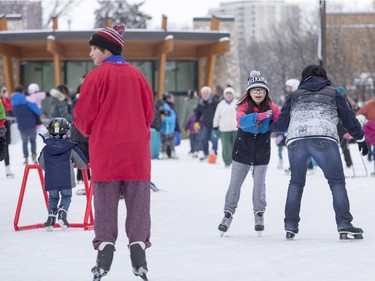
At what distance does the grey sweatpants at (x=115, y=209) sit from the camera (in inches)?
280

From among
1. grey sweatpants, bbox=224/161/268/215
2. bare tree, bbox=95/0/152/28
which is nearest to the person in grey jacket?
grey sweatpants, bbox=224/161/268/215

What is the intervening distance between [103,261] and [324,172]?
128 inches

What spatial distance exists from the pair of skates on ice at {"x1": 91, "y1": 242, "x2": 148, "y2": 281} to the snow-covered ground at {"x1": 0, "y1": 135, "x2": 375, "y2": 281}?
0.42m

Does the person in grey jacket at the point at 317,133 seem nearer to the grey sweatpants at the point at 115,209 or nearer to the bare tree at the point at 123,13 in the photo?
the grey sweatpants at the point at 115,209

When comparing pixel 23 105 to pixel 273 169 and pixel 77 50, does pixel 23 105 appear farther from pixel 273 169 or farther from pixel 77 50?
pixel 77 50

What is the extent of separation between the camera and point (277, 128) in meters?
9.74

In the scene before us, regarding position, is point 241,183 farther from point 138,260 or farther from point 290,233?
point 138,260

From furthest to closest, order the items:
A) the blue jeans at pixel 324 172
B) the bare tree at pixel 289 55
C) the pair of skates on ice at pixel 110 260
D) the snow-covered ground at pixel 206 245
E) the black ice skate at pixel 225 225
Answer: the bare tree at pixel 289 55 < the black ice skate at pixel 225 225 < the blue jeans at pixel 324 172 < the snow-covered ground at pixel 206 245 < the pair of skates on ice at pixel 110 260

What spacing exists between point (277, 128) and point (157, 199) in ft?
15.9

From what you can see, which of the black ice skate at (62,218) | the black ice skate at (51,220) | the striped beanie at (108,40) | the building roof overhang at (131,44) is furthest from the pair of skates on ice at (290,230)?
the building roof overhang at (131,44)

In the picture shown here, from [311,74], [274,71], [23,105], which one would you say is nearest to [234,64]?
[23,105]

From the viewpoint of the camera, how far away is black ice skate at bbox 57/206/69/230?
426 inches

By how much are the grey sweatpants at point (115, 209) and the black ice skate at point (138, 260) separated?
52 mm

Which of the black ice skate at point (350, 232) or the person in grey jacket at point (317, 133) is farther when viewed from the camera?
the black ice skate at point (350, 232)
